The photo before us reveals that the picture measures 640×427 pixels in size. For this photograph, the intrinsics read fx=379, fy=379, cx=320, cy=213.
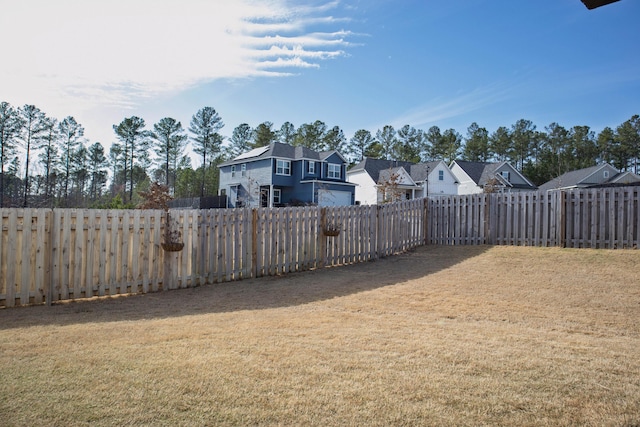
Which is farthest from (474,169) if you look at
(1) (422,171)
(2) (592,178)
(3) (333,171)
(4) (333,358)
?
(4) (333,358)

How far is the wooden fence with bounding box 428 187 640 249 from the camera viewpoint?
378 inches

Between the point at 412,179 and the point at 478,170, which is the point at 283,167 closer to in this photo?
the point at 412,179

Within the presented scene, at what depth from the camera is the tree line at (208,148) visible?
145 ft

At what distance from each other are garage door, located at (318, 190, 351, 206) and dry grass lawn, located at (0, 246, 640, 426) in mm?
29867

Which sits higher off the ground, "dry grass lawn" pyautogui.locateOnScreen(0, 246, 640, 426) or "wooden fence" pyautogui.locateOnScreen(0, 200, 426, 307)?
"wooden fence" pyautogui.locateOnScreen(0, 200, 426, 307)

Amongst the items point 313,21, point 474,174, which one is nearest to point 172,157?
point 474,174

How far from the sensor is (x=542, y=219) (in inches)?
417

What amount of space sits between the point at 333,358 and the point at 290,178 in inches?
1383

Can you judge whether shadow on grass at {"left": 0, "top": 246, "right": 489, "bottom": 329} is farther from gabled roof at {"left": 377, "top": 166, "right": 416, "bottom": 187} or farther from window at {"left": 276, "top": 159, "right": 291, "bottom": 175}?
gabled roof at {"left": 377, "top": 166, "right": 416, "bottom": 187}

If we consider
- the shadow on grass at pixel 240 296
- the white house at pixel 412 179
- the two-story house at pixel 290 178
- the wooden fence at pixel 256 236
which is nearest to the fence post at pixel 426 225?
the wooden fence at pixel 256 236

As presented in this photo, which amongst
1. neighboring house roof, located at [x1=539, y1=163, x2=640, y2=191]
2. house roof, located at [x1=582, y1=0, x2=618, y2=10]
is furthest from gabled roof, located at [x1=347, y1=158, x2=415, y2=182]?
house roof, located at [x1=582, y1=0, x2=618, y2=10]

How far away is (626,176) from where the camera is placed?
4122 centimetres

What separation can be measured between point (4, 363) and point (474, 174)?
158 feet

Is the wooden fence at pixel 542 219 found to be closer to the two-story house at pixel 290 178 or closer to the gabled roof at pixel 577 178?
the two-story house at pixel 290 178
